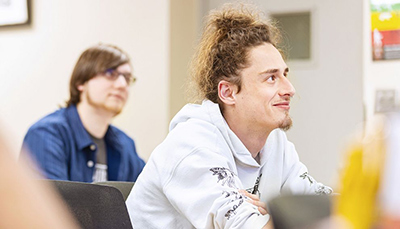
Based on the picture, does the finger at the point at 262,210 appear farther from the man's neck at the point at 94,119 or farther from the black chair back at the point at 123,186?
the man's neck at the point at 94,119

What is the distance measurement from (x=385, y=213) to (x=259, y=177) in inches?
41.9

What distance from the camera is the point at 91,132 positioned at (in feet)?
8.71

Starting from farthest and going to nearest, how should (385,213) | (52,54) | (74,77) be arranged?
(52,54) → (74,77) → (385,213)

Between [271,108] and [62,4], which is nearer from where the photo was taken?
[271,108]

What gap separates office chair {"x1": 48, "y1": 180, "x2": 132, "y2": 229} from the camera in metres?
1.07

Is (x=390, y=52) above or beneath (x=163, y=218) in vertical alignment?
above

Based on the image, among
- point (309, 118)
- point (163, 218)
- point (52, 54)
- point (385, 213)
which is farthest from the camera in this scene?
point (52, 54)

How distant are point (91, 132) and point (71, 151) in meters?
0.17

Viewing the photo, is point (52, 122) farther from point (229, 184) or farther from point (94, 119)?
point (229, 184)

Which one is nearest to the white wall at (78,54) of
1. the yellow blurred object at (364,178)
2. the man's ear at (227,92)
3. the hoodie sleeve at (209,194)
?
the man's ear at (227,92)

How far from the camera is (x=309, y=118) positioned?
340cm

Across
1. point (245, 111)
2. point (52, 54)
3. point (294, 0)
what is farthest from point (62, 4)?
point (245, 111)

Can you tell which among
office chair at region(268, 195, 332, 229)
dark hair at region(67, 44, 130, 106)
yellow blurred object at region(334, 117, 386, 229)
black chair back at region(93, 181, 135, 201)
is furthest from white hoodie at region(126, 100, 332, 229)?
dark hair at region(67, 44, 130, 106)

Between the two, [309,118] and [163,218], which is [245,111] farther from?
[309,118]
